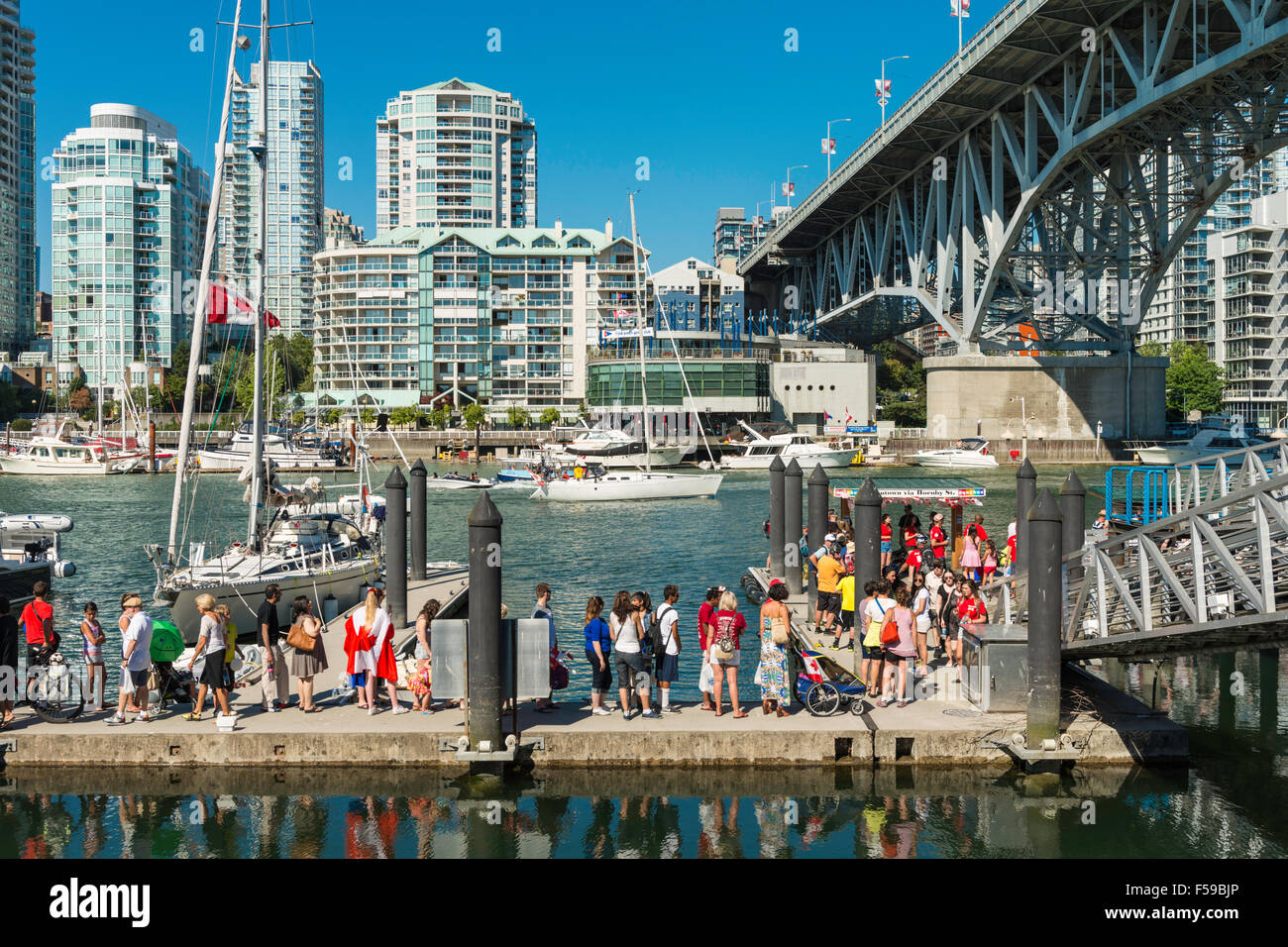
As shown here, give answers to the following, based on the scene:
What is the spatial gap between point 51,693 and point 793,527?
16548mm

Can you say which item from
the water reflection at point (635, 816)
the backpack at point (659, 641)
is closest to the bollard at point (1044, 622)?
the water reflection at point (635, 816)

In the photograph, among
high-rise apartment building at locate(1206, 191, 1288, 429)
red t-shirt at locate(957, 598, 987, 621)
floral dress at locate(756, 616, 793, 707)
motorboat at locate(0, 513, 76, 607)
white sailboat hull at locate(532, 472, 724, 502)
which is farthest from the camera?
high-rise apartment building at locate(1206, 191, 1288, 429)

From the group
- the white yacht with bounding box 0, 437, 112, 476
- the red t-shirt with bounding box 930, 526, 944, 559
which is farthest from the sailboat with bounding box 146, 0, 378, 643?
the white yacht with bounding box 0, 437, 112, 476

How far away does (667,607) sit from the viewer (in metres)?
15.5

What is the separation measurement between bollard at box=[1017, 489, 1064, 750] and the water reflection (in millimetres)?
709

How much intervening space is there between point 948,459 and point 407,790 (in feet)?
246

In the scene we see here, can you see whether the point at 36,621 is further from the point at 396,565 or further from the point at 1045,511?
the point at 1045,511

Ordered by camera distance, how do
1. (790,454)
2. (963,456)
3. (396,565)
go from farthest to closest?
(790,454) → (963,456) → (396,565)

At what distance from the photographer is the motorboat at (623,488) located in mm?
61844

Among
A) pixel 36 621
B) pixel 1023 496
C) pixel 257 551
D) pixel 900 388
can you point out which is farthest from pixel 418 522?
pixel 900 388

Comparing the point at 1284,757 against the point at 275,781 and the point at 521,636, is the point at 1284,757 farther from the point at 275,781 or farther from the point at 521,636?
the point at 275,781

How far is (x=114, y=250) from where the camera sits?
500 feet

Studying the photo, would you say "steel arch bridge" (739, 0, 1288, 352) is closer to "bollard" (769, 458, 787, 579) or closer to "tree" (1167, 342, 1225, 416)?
"tree" (1167, 342, 1225, 416)

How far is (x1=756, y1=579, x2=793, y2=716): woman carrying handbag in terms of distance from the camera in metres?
14.7
